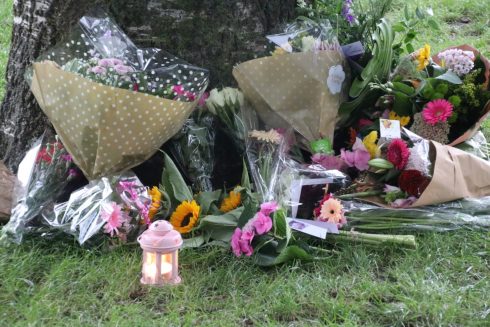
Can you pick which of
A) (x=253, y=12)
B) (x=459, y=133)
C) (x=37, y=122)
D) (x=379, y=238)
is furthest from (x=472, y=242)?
(x=37, y=122)

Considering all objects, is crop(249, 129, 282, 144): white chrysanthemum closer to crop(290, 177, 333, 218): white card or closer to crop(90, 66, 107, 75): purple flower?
crop(290, 177, 333, 218): white card

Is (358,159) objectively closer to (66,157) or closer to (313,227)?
(313,227)

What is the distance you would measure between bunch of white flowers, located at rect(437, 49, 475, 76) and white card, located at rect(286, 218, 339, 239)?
44.3 inches

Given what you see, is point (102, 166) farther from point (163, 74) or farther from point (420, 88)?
point (420, 88)

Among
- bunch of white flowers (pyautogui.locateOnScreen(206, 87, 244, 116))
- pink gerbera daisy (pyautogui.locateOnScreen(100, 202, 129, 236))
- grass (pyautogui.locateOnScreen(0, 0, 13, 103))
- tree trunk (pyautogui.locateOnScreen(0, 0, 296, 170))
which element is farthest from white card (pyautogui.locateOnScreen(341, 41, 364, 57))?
grass (pyautogui.locateOnScreen(0, 0, 13, 103))

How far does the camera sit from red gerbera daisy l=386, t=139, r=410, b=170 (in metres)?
3.08

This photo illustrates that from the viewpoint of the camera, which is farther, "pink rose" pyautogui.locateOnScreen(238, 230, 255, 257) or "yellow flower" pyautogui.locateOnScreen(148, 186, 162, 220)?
"yellow flower" pyautogui.locateOnScreen(148, 186, 162, 220)

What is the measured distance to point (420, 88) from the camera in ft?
11.1

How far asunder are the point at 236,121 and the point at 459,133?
1.05 metres

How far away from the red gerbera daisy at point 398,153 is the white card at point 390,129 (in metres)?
0.07

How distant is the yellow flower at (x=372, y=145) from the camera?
320 cm

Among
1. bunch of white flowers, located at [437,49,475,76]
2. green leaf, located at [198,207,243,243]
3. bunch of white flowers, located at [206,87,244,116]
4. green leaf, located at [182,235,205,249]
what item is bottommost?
green leaf, located at [182,235,205,249]

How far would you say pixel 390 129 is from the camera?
10.5 ft

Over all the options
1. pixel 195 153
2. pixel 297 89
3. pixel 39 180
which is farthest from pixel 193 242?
pixel 297 89
